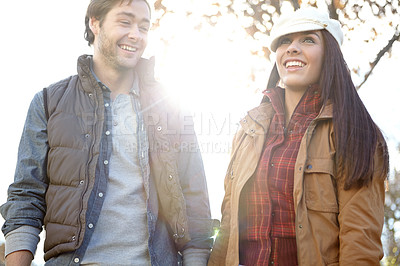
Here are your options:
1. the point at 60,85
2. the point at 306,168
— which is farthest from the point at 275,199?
the point at 60,85

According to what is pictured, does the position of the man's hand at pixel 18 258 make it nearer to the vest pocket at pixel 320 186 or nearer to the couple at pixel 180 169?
the couple at pixel 180 169

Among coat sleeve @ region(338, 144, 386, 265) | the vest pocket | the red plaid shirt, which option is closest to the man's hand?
the red plaid shirt

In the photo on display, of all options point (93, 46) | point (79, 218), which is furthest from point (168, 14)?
point (79, 218)

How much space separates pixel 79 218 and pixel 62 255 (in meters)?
0.25

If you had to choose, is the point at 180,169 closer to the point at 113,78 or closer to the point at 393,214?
the point at 113,78

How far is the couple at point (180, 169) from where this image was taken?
108 inches

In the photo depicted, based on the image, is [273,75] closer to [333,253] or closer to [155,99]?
[155,99]

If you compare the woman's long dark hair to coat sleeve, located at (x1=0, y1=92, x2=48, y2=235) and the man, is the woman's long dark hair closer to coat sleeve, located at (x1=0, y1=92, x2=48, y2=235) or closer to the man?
the man

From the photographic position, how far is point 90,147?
2.99 m

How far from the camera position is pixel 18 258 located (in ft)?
9.05

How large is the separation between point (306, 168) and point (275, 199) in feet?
0.97

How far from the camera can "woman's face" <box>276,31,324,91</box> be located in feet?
10.5

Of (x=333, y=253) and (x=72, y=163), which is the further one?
(x=72, y=163)

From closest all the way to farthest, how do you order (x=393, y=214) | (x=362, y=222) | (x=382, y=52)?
(x=362, y=222), (x=382, y=52), (x=393, y=214)
